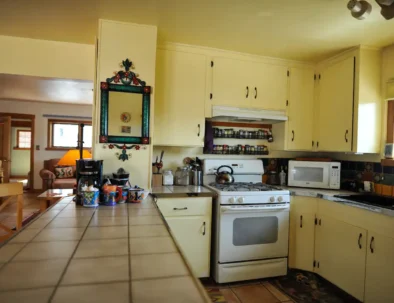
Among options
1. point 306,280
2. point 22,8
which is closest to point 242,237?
point 306,280

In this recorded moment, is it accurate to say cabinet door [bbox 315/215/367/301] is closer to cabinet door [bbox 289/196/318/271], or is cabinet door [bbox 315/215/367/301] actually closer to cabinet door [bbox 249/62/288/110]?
cabinet door [bbox 289/196/318/271]

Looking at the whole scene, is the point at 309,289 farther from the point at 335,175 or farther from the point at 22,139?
the point at 22,139

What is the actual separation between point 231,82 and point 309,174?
126 centimetres

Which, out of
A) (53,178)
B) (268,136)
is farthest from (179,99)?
(53,178)

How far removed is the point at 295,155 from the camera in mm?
3066

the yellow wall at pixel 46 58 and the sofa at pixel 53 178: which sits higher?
the yellow wall at pixel 46 58

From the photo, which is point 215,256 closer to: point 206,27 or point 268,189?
point 268,189

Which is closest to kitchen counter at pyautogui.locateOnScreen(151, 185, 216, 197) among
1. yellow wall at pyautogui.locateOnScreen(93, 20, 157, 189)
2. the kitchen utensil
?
yellow wall at pyautogui.locateOnScreen(93, 20, 157, 189)

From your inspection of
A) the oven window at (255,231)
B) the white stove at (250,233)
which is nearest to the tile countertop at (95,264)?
the white stove at (250,233)

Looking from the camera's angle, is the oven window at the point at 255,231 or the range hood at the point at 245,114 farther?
the range hood at the point at 245,114

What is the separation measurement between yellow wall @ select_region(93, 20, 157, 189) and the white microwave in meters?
1.55

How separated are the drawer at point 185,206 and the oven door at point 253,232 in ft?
0.48

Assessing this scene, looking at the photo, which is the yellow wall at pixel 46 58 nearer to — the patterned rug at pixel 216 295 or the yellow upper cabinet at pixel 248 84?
the yellow upper cabinet at pixel 248 84

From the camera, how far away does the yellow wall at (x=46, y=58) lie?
2.27 meters
